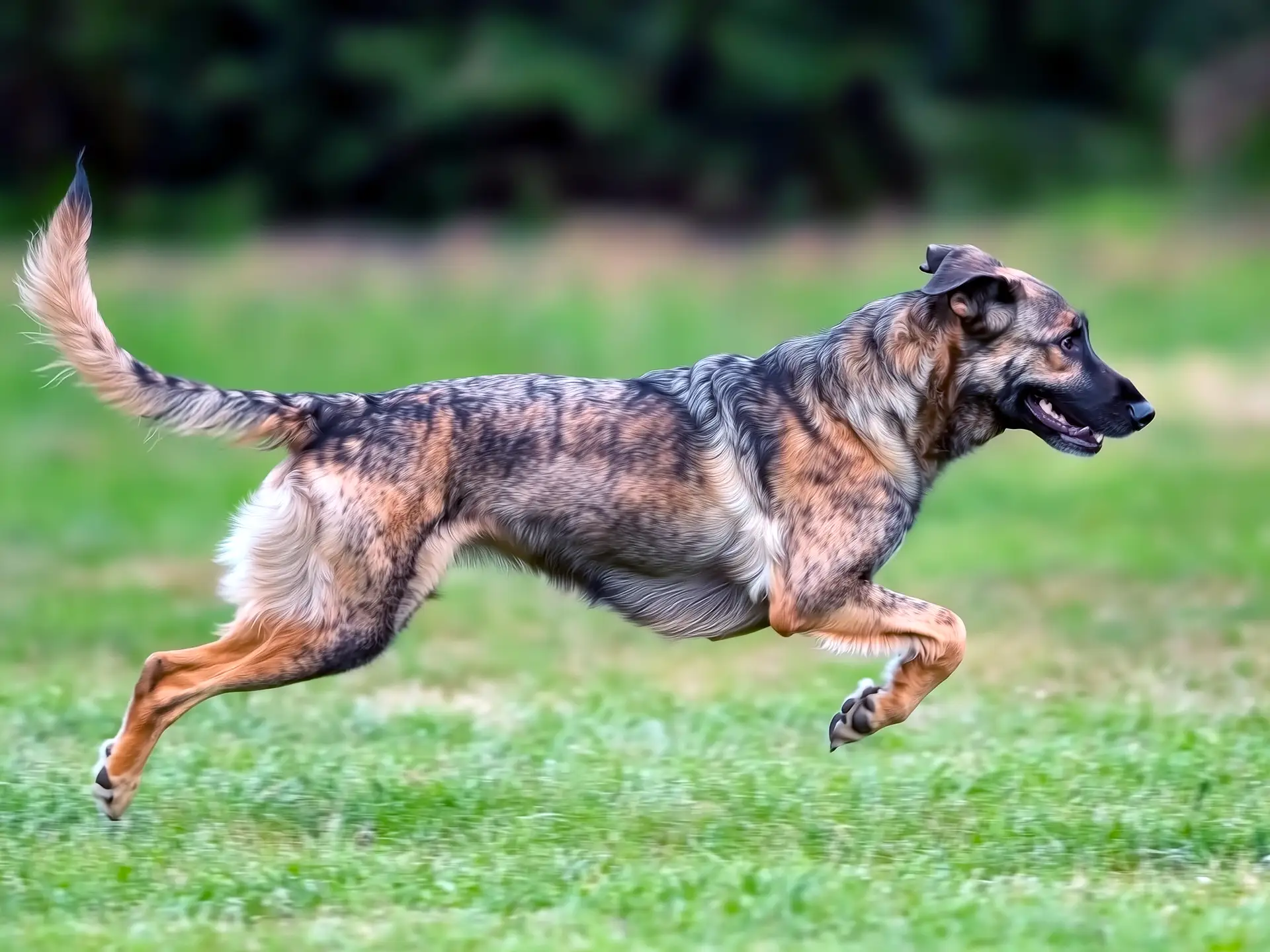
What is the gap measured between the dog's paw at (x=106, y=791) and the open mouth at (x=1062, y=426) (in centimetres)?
353

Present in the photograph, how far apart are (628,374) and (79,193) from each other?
1365 cm

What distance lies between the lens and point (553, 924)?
514cm

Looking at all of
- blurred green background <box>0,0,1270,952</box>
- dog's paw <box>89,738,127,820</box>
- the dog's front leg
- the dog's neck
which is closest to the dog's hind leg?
dog's paw <box>89,738,127,820</box>

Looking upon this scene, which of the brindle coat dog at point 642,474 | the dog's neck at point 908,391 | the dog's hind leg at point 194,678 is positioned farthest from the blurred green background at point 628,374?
the dog's neck at point 908,391

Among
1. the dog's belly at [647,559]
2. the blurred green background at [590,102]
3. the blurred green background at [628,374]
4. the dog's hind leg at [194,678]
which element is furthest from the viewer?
the blurred green background at [590,102]

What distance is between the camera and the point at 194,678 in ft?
20.5

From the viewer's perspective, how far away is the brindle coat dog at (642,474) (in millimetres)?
6219

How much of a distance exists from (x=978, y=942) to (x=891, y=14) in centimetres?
2992

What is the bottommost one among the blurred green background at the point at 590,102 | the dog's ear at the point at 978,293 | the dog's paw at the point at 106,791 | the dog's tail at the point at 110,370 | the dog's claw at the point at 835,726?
the dog's paw at the point at 106,791

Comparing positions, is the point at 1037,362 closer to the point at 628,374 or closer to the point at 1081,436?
the point at 1081,436

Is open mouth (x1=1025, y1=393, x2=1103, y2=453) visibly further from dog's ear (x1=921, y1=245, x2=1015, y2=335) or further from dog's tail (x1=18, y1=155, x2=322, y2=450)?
dog's tail (x1=18, y1=155, x2=322, y2=450)

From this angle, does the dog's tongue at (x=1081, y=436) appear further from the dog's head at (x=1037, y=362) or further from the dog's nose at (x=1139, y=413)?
the dog's nose at (x=1139, y=413)

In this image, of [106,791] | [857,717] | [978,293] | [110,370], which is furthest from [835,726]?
[110,370]

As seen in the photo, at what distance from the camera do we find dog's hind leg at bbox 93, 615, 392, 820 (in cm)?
620
